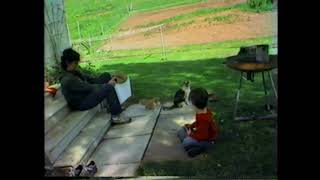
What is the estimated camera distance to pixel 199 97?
3.16 meters

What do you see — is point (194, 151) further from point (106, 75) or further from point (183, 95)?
point (106, 75)

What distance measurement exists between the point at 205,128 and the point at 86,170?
0.81 m

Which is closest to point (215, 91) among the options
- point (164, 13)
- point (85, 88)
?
point (164, 13)

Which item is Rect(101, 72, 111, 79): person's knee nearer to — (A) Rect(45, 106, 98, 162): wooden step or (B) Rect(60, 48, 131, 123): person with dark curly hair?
(B) Rect(60, 48, 131, 123): person with dark curly hair

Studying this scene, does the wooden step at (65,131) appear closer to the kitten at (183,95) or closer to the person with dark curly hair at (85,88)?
the person with dark curly hair at (85,88)

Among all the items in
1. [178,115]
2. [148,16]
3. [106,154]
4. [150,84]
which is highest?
[148,16]

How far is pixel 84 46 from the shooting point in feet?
10.8

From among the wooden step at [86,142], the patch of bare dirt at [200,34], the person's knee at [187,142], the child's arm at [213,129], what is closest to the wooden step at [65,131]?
the wooden step at [86,142]

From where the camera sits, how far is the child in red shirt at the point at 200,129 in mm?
3172

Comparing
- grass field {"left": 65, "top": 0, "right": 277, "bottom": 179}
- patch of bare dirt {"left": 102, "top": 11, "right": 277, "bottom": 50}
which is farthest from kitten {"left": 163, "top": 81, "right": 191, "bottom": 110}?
patch of bare dirt {"left": 102, "top": 11, "right": 277, "bottom": 50}
